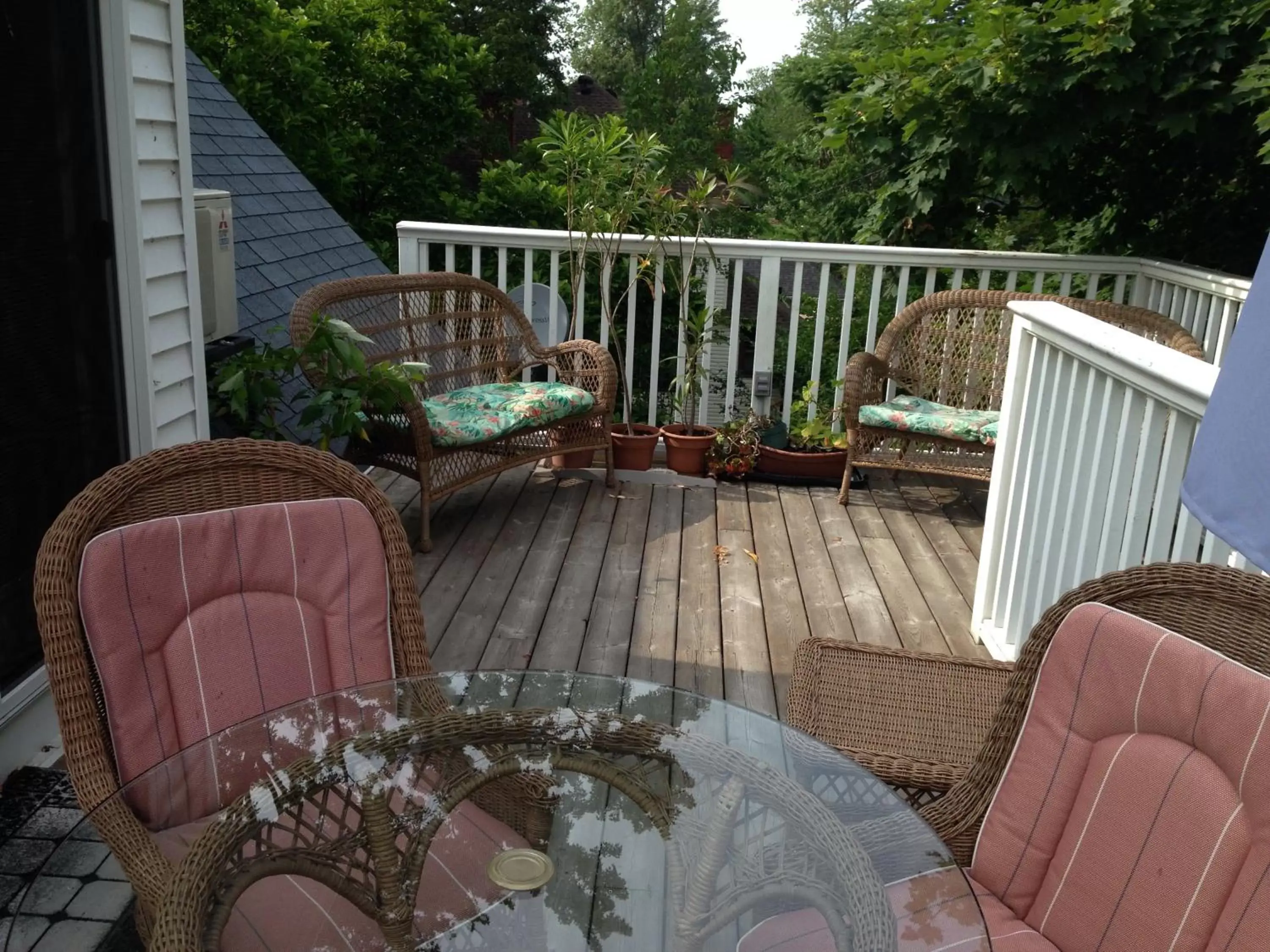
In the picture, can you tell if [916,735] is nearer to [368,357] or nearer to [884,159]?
[368,357]

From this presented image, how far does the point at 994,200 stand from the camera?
5.91 m

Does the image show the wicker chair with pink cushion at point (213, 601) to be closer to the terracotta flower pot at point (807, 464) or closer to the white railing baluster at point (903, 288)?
the terracotta flower pot at point (807, 464)

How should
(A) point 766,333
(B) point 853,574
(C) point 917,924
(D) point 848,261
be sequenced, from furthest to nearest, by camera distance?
(A) point 766,333 → (D) point 848,261 → (B) point 853,574 → (C) point 917,924

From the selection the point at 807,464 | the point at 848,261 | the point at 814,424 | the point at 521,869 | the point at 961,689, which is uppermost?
the point at 848,261

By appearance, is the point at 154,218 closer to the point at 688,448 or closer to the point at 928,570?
the point at 688,448

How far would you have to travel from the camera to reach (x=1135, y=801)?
139 centimetres

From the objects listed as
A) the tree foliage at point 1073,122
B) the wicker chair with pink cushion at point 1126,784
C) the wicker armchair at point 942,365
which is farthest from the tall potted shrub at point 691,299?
the wicker chair with pink cushion at point 1126,784

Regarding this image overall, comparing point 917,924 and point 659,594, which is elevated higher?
point 917,924

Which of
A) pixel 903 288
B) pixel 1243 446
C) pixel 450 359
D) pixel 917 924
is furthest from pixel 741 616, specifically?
pixel 1243 446

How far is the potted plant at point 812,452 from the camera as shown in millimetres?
4984

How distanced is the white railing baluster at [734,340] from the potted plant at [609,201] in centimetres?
40

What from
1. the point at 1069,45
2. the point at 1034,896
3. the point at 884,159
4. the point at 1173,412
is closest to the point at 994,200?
the point at 884,159

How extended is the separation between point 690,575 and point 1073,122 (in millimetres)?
2727

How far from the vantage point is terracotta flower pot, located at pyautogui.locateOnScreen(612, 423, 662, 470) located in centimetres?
505
